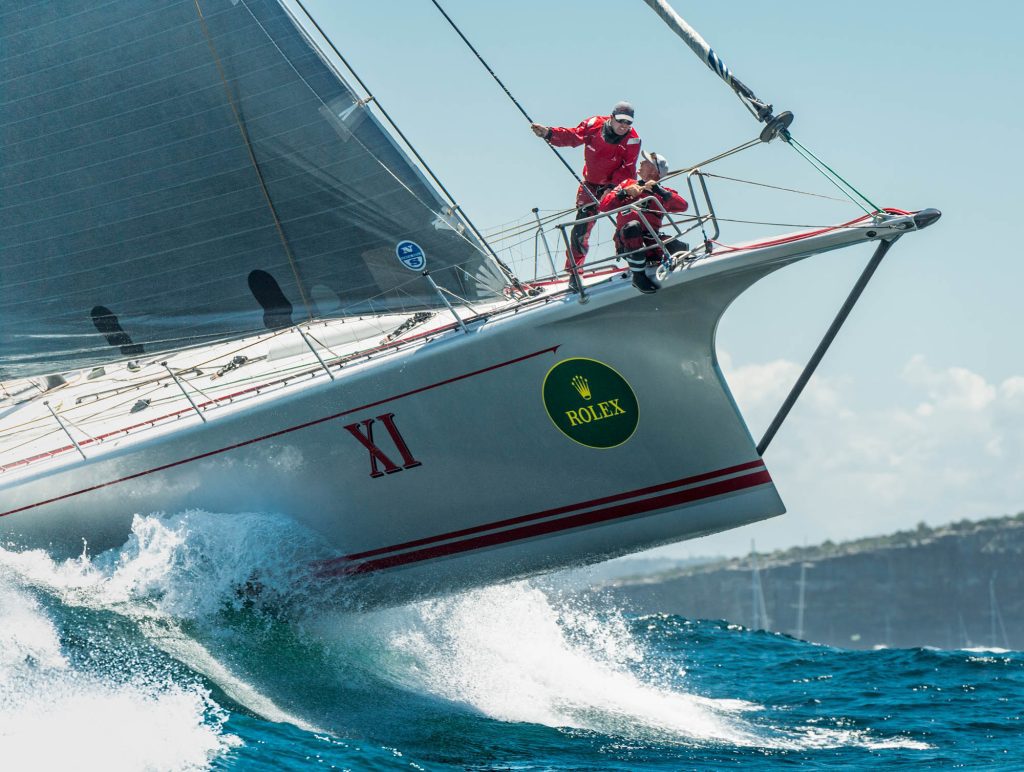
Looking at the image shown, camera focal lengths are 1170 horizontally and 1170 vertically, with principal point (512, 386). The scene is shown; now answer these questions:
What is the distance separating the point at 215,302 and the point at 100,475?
1375 millimetres

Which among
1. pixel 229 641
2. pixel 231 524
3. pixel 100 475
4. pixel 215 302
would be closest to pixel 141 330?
pixel 215 302

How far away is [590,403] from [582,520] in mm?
750

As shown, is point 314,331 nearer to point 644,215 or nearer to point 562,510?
point 562,510

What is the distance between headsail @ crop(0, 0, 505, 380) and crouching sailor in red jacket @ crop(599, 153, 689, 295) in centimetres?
101

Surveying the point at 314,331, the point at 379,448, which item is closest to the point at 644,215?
Answer: the point at 379,448

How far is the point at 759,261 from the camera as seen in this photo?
20.7 feet

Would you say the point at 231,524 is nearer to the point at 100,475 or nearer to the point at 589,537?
the point at 100,475

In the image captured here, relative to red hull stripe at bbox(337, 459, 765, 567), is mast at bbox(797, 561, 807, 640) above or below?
below

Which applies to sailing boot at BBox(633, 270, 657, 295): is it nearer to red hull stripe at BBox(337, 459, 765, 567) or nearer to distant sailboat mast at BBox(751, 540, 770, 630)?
red hull stripe at BBox(337, 459, 765, 567)

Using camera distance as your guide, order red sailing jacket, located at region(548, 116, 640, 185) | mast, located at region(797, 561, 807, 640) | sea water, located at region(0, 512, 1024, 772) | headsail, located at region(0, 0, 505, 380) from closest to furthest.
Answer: sea water, located at region(0, 512, 1024, 772), headsail, located at region(0, 0, 505, 380), red sailing jacket, located at region(548, 116, 640, 185), mast, located at region(797, 561, 807, 640)

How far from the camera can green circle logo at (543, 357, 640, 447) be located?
664 centimetres

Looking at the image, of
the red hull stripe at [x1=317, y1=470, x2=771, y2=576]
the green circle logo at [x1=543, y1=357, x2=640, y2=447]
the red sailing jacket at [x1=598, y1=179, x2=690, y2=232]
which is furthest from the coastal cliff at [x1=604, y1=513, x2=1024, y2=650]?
the red sailing jacket at [x1=598, y1=179, x2=690, y2=232]

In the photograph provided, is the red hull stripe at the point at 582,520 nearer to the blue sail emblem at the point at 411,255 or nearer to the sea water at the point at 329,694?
the sea water at the point at 329,694

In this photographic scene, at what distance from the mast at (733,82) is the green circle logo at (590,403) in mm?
1581
